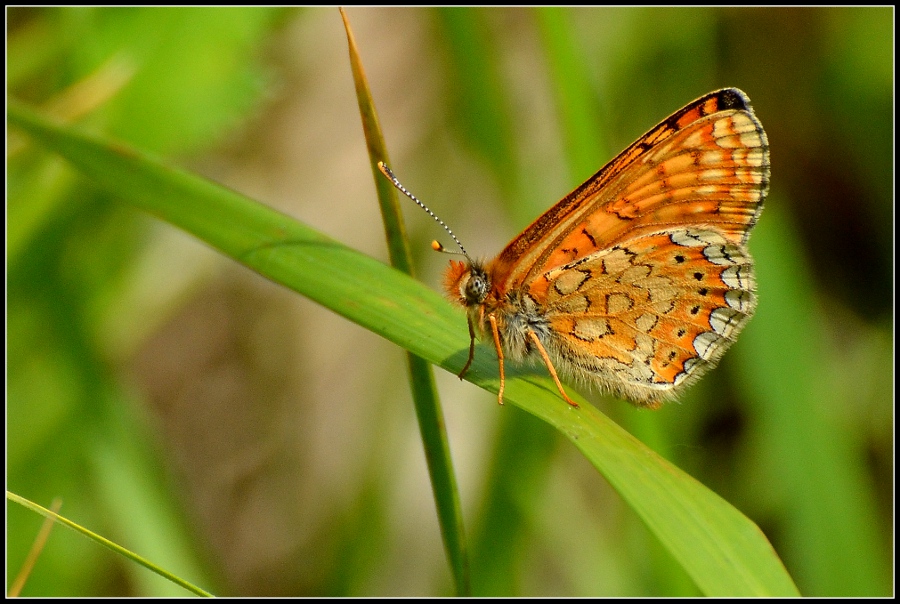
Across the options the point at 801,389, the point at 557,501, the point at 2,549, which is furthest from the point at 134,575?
the point at 801,389

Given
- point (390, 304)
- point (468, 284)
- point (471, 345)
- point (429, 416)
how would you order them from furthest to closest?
point (468, 284) → point (471, 345) → point (390, 304) → point (429, 416)

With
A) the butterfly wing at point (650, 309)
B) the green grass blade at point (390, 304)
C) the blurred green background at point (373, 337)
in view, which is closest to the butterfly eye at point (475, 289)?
the green grass blade at point (390, 304)

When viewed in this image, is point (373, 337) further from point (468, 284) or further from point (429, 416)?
point (429, 416)

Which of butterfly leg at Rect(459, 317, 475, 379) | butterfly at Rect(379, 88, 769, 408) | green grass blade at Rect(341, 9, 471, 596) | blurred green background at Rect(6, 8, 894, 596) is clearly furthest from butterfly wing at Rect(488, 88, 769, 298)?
green grass blade at Rect(341, 9, 471, 596)

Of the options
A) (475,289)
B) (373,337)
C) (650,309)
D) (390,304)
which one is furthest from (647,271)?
(373,337)

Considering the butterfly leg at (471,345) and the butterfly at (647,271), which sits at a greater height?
the butterfly at (647,271)

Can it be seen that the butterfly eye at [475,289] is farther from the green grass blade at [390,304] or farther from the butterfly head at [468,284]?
the green grass blade at [390,304]

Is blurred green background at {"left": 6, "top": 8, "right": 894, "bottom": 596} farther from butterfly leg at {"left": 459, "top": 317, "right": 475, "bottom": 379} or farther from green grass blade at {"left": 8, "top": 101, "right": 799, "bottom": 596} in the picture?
green grass blade at {"left": 8, "top": 101, "right": 799, "bottom": 596}
